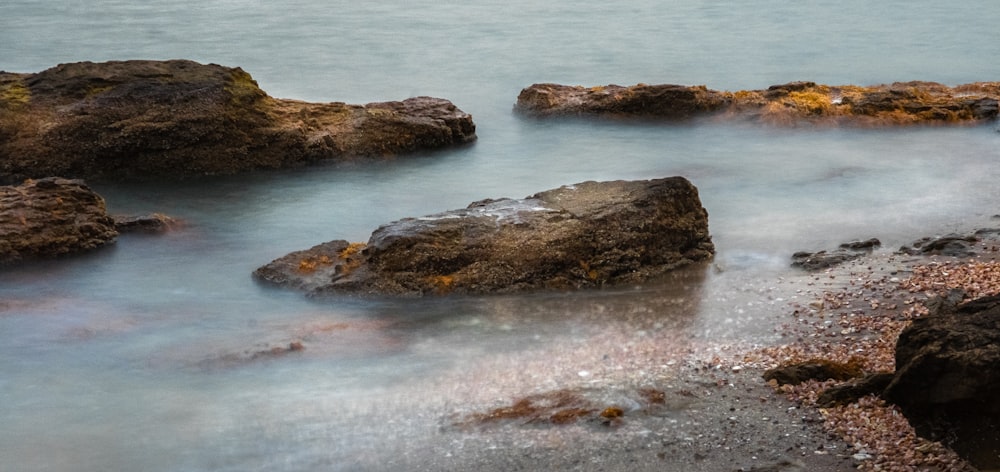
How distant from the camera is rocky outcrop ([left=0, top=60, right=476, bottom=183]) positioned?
13.8 metres

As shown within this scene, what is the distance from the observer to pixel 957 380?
6.38 m

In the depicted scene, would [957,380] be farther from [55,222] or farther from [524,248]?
[55,222]

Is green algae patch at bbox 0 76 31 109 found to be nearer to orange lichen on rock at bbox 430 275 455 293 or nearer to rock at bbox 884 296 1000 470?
orange lichen on rock at bbox 430 275 455 293

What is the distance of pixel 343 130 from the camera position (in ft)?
48.1

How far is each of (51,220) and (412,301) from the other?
3916 mm

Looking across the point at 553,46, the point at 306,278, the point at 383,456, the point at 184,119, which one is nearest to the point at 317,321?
the point at 306,278

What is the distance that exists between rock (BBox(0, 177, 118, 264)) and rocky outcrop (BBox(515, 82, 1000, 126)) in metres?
7.36

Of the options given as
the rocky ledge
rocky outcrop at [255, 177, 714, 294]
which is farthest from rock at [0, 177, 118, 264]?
rocky outcrop at [255, 177, 714, 294]

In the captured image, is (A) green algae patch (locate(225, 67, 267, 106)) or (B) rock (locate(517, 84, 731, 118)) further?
(B) rock (locate(517, 84, 731, 118))

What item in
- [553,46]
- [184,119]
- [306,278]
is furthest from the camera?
[553,46]

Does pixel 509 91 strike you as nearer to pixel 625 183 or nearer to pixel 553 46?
pixel 553 46

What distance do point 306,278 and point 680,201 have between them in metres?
3.39

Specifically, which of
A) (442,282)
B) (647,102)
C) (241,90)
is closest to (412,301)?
(442,282)

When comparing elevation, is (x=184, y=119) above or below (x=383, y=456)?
above
